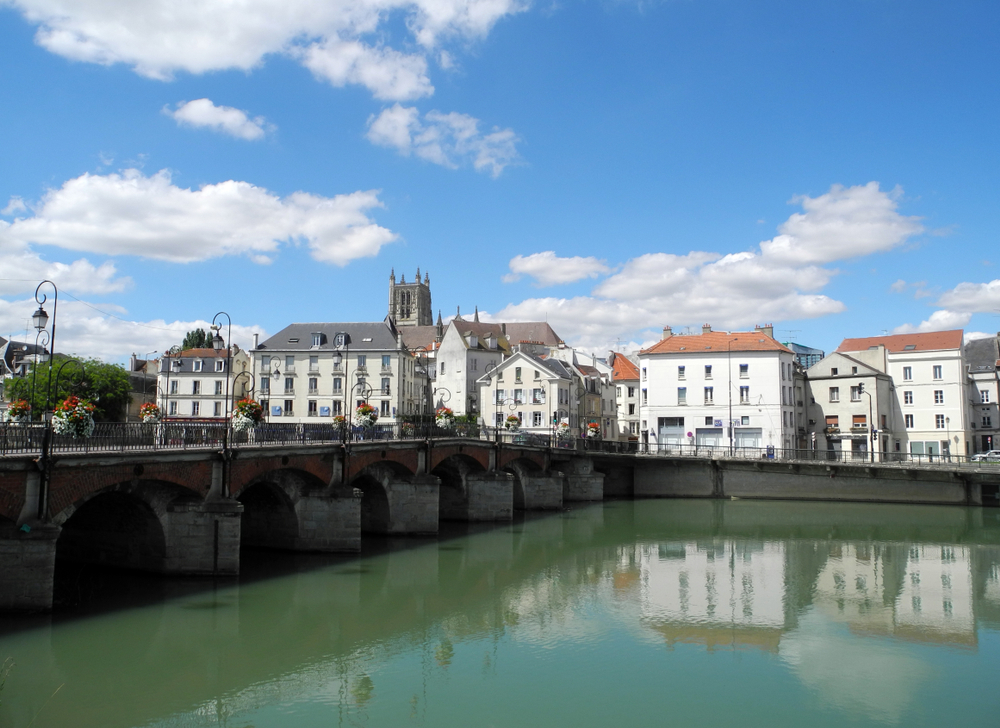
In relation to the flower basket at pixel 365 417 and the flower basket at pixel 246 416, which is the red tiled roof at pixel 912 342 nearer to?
the flower basket at pixel 365 417

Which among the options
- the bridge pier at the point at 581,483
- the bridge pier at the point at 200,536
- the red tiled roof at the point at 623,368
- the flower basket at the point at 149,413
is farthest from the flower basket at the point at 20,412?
the red tiled roof at the point at 623,368

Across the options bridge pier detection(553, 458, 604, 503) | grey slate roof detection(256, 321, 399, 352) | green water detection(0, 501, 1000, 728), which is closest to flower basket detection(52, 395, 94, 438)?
green water detection(0, 501, 1000, 728)

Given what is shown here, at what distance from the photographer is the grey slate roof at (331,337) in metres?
75.5

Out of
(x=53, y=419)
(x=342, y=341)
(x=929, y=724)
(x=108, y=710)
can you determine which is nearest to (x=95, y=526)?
(x=53, y=419)

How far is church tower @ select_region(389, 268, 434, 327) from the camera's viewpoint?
167 metres

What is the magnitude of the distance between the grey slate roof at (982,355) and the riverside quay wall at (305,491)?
25.7 m

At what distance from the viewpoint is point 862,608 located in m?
27.0

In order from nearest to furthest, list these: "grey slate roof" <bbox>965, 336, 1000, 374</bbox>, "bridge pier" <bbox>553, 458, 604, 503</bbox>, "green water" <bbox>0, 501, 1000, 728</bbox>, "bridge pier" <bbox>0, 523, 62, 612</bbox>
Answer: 1. "green water" <bbox>0, 501, 1000, 728</bbox>
2. "bridge pier" <bbox>0, 523, 62, 612</bbox>
3. "bridge pier" <bbox>553, 458, 604, 503</bbox>
4. "grey slate roof" <bbox>965, 336, 1000, 374</bbox>

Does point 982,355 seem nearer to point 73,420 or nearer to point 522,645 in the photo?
point 522,645

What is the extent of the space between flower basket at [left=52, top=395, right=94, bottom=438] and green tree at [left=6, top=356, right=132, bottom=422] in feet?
133

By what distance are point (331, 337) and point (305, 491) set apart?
45.1 m

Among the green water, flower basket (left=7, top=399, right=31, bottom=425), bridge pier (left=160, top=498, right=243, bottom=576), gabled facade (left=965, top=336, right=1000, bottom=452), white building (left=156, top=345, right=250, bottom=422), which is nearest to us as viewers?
the green water

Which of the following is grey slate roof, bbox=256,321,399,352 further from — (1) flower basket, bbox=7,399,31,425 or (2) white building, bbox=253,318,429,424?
(1) flower basket, bbox=7,399,31,425

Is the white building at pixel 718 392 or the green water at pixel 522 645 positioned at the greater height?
the white building at pixel 718 392
